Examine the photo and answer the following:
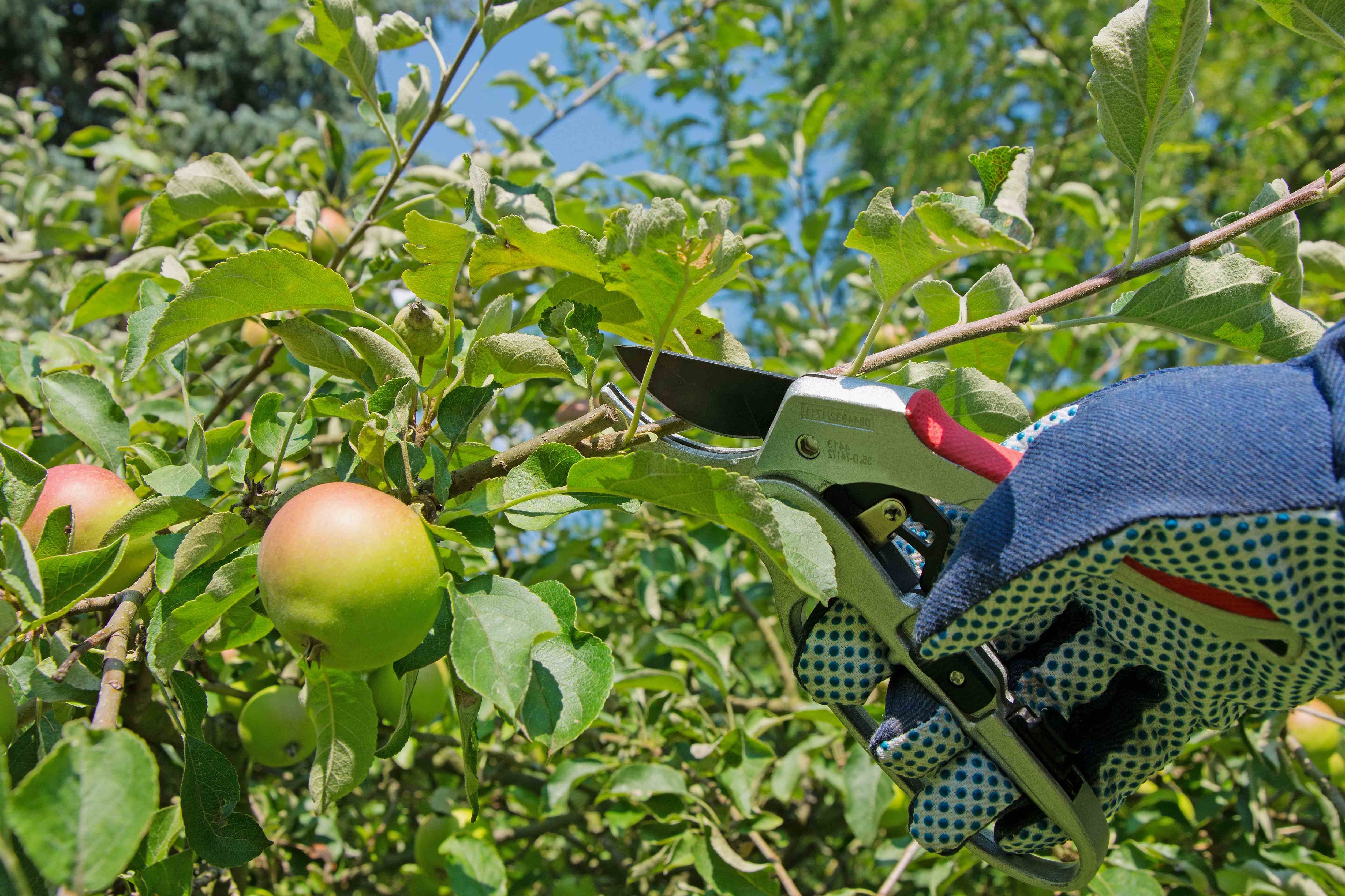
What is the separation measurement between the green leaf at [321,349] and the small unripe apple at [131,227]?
1.33 m

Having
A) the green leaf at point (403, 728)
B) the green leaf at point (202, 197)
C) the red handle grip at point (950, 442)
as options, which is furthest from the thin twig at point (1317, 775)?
the green leaf at point (202, 197)

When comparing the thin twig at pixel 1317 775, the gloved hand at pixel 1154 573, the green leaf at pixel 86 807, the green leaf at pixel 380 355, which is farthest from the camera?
the thin twig at pixel 1317 775

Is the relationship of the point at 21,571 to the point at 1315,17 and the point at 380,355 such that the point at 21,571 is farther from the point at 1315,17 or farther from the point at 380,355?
the point at 1315,17

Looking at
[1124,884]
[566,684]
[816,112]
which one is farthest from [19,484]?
[816,112]

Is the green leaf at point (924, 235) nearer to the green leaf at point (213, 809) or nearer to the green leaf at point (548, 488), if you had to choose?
the green leaf at point (548, 488)

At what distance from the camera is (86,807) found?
49 centimetres

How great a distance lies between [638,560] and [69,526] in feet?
4.11

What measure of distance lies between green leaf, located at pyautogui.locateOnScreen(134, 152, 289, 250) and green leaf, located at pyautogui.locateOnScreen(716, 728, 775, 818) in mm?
1096

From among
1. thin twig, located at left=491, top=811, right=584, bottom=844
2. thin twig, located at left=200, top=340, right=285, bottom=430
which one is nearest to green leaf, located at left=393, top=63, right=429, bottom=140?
thin twig, located at left=200, top=340, right=285, bottom=430

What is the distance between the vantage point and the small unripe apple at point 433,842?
159cm

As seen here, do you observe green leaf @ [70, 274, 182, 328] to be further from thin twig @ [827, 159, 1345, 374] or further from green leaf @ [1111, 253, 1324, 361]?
green leaf @ [1111, 253, 1324, 361]

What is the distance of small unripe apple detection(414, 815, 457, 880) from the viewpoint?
1.59 m

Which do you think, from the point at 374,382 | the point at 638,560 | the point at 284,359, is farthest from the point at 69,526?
the point at 638,560

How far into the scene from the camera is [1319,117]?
16.5 ft
